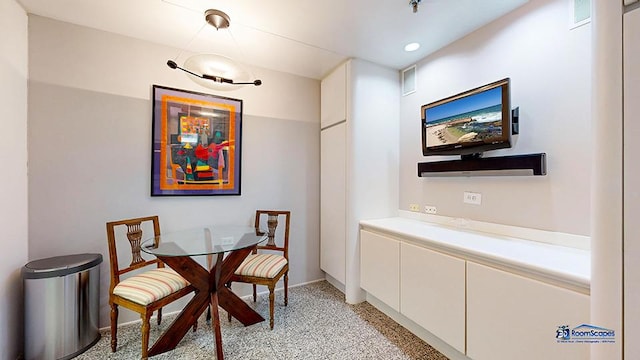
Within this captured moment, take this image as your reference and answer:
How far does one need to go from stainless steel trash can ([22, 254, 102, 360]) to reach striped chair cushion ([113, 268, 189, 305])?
1.08 feet

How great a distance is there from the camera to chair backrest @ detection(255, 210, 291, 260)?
8.71 feet

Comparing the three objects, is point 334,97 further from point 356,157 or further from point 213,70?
point 213,70

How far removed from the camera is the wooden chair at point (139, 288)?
1.72 m

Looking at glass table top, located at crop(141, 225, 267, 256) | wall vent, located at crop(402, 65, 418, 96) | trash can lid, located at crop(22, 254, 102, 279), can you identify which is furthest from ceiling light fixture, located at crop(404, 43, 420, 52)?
trash can lid, located at crop(22, 254, 102, 279)

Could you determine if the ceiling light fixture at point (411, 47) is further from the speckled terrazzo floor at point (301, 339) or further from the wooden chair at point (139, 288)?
the wooden chair at point (139, 288)

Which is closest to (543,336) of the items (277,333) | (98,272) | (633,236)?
(633,236)

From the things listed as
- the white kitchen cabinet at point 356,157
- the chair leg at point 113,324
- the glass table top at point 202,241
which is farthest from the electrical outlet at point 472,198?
the chair leg at point 113,324

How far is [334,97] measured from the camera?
3.00 m

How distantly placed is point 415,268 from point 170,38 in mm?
3157

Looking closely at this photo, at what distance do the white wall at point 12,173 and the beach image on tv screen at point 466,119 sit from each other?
11.3ft

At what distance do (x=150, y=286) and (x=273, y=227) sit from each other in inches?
47.8

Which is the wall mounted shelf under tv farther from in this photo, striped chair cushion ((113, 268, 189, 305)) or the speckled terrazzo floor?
striped chair cushion ((113, 268, 189, 305))

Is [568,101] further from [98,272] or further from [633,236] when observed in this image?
[98,272]

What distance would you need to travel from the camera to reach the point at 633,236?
904 mm
